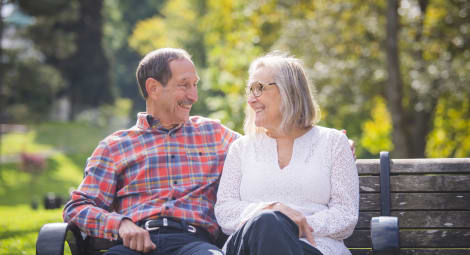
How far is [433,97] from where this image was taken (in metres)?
14.3

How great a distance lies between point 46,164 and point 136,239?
1087 inches

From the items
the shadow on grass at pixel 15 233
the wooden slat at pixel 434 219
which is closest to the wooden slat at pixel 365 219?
the wooden slat at pixel 434 219

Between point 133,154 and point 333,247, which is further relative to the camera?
point 133,154

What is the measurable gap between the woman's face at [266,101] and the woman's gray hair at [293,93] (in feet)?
0.10

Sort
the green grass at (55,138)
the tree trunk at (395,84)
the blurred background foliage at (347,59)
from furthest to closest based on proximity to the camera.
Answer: the green grass at (55,138) < the blurred background foliage at (347,59) < the tree trunk at (395,84)

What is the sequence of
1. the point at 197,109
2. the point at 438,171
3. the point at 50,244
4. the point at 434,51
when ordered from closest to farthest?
the point at 50,244 → the point at 438,171 → the point at 434,51 → the point at 197,109

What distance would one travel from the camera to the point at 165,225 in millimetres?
3650

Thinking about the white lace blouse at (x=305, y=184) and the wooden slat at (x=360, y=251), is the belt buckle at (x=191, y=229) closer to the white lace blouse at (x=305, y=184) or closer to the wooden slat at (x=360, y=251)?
the white lace blouse at (x=305, y=184)

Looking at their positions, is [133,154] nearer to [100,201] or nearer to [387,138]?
[100,201]

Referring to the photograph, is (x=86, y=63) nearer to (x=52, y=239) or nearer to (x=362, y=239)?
(x=362, y=239)

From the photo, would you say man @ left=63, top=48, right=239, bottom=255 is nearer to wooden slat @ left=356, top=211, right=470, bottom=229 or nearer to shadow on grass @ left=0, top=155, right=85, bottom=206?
wooden slat @ left=356, top=211, right=470, bottom=229

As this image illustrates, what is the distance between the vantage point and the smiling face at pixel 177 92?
12.8ft

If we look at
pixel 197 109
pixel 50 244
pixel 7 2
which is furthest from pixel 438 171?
pixel 197 109

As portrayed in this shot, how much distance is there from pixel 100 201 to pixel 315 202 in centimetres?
128
